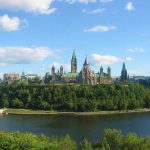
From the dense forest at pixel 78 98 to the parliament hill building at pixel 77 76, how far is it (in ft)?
85.0

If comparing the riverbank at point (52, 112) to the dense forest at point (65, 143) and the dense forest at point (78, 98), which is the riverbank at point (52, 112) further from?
the dense forest at point (65, 143)

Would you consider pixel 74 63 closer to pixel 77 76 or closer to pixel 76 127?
pixel 77 76

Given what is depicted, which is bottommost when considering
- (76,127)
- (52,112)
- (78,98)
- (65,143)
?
(76,127)

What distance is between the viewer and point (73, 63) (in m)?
166

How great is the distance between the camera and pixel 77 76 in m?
150

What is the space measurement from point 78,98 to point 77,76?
1577 inches

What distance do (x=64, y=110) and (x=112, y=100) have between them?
39.3 ft

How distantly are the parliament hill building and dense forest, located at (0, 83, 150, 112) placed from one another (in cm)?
2590

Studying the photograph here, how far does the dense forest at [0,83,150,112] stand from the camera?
10544 centimetres

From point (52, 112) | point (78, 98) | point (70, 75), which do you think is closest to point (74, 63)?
point (70, 75)

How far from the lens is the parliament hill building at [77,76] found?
14288 centimetres

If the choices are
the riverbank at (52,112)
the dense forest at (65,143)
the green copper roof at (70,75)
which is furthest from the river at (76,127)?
the green copper roof at (70,75)

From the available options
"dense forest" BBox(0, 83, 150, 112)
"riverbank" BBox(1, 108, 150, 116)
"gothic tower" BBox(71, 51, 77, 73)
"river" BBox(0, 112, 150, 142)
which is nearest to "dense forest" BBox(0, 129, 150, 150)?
"river" BBox(0, 112, 150, 142)

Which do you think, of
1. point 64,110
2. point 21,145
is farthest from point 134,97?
point 21,145
